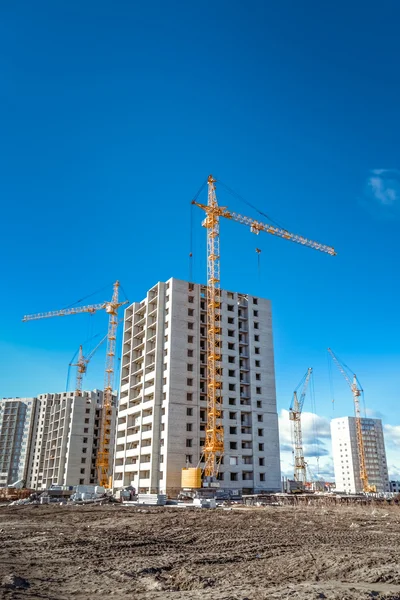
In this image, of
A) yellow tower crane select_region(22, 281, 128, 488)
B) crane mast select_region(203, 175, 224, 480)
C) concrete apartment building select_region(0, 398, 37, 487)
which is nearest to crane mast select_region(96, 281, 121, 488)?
yellow tower crane select_region(22, 281, 128, 488)

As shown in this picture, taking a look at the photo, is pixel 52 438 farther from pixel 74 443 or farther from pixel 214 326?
pixel 214 326

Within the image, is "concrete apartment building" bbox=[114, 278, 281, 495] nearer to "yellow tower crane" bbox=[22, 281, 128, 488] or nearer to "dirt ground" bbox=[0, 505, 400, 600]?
"yellow tower crane" bbox=[22, 281, 128, 488]

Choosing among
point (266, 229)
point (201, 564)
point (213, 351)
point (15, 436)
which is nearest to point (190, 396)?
point (213, 351)

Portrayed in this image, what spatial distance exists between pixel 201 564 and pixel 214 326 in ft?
220

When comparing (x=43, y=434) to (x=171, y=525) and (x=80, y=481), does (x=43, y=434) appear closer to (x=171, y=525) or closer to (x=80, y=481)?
(x=80, y=481)

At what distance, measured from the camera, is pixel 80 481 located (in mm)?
119312

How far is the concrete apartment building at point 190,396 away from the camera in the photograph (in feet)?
253

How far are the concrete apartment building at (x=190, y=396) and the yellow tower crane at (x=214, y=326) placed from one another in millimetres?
2319

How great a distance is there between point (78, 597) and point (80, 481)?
118 m

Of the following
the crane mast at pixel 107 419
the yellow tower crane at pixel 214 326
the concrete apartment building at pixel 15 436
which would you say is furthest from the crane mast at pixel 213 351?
the concrete apartment building at pixel 15 436

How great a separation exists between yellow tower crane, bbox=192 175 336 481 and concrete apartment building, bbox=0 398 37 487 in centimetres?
12146

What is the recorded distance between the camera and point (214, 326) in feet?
267

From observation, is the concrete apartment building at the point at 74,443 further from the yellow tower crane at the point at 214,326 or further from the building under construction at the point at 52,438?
the yellow tower crane at the point at 214,326

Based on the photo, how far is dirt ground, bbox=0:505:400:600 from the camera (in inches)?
429
